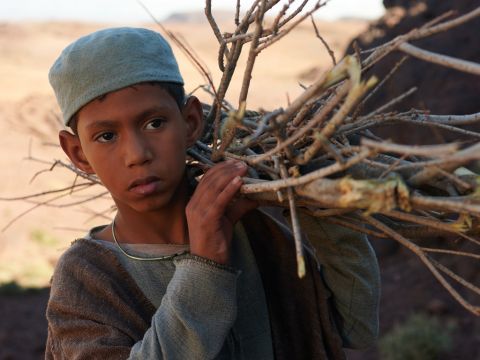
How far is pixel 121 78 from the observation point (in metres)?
1.76

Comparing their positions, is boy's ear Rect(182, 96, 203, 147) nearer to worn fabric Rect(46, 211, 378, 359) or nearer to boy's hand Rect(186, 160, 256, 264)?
boy's hand Rect(186, 160, 256, 264)

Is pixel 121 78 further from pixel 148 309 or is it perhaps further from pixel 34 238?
pixel 34 238

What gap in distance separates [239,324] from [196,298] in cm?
32

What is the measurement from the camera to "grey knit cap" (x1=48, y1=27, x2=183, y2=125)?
5.78 ft

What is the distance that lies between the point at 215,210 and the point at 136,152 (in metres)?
0.21

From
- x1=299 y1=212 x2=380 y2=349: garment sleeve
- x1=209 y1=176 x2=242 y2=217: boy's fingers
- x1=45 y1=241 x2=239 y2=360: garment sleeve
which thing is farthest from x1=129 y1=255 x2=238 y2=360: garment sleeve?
x1=299 y1=212 x2=380 y2=349: garment sleeve

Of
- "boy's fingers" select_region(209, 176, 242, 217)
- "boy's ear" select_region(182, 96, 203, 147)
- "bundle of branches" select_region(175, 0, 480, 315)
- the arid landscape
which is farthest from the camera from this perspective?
the arid landscape

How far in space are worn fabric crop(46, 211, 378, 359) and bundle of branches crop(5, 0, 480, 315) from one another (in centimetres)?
27

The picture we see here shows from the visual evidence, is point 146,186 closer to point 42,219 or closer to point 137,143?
point 137,143

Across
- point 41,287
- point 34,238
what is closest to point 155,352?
point 41,287

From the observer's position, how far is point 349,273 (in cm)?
204

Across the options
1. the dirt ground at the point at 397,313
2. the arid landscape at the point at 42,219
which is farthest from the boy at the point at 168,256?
the dirt ground at the point at 397,313

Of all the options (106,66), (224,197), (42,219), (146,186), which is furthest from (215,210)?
(42,219)

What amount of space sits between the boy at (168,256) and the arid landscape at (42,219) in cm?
31
